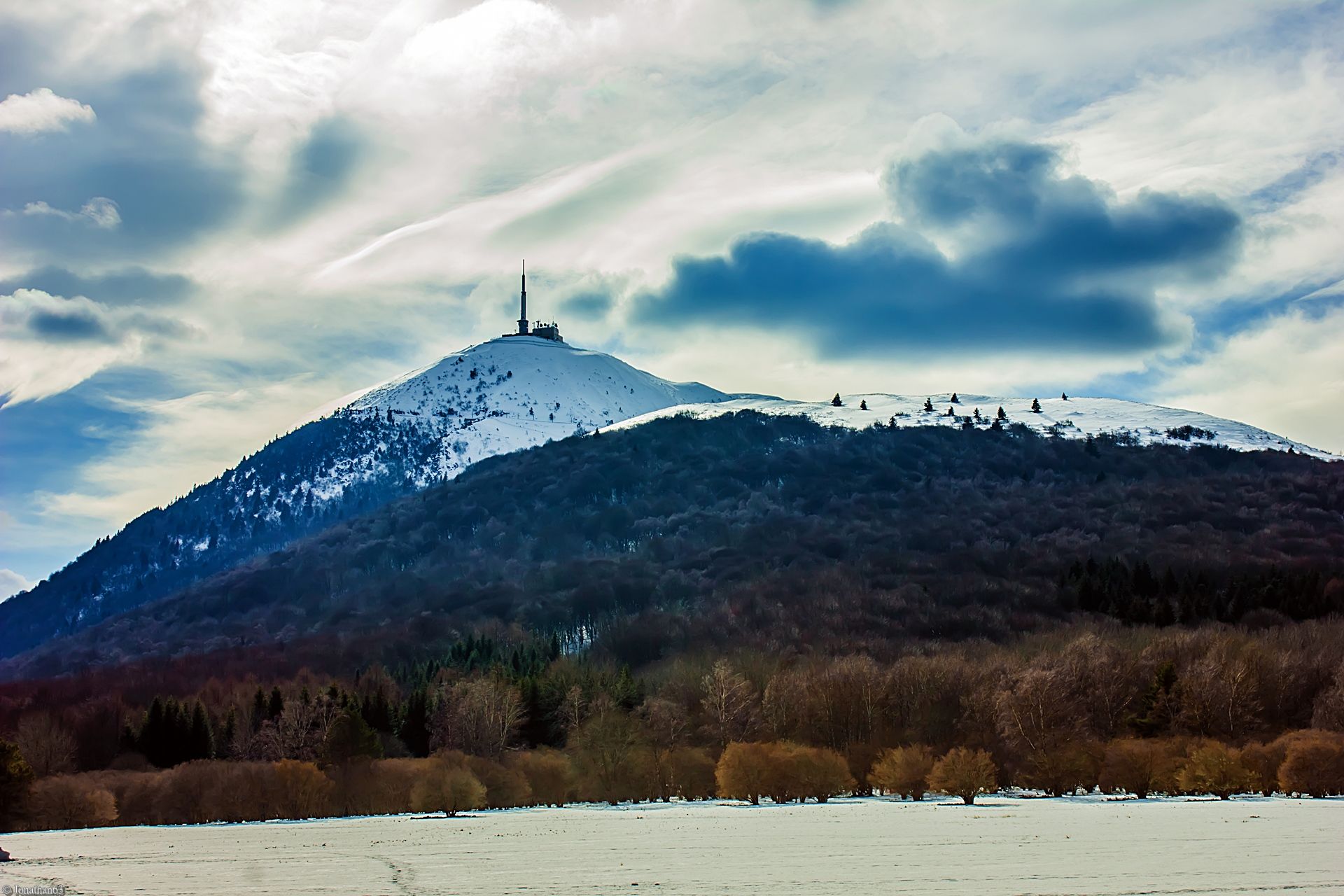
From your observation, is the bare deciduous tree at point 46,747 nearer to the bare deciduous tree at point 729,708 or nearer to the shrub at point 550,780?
the shrub at point 550,780

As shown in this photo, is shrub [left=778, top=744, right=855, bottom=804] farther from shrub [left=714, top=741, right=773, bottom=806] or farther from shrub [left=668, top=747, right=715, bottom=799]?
shrub [left=668, top=747, right=715, bottom=799]

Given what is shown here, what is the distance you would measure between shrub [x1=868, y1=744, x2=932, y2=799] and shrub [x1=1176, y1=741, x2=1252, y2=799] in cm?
2441

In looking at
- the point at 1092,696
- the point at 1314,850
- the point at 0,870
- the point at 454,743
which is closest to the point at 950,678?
the point at 1092,696

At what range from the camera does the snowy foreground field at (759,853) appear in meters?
60.5

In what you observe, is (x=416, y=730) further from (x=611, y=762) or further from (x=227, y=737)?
(x=611, y=762)

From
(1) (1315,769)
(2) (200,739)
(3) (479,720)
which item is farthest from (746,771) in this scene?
(2) (200,739)

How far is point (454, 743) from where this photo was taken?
155 metres

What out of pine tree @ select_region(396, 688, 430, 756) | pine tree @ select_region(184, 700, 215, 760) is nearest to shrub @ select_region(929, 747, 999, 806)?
pine tree @ select_region(396, 688, 430, 756)

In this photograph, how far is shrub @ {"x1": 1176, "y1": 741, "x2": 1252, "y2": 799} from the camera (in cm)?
11100

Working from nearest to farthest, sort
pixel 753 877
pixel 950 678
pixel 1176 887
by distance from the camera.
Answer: pixel 1176 887 < pixel 753 877 < pixel 950 678

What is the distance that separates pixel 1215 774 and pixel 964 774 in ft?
73.3

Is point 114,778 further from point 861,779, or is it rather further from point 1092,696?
point 1092,696

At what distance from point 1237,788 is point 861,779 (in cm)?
3916

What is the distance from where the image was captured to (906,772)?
409 feet
